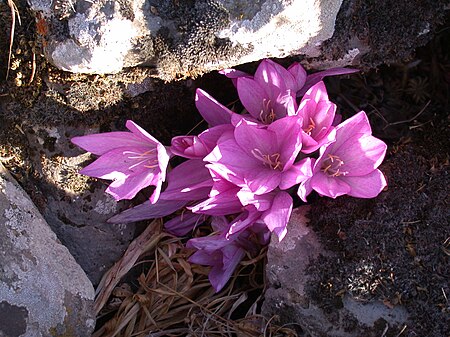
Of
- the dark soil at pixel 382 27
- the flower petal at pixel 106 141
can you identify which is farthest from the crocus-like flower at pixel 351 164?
the flower petal at pixel 106 141

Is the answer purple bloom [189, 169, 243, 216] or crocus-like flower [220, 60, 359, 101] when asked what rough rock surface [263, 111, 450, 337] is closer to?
purple bloom [189, 169, 243, 216]

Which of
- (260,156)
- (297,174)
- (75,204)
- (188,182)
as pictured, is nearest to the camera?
(297,174)

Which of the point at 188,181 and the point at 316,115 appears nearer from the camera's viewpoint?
the point at 316,115

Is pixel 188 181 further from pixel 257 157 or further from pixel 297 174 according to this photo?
pixel 297 174

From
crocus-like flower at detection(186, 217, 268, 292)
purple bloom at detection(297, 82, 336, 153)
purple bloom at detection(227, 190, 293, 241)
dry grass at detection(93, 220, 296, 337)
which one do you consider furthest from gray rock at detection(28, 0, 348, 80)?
dry grass at detection(93, 220, 296, 337)

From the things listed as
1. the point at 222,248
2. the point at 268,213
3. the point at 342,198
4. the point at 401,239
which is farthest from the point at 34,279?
the point at 401,239

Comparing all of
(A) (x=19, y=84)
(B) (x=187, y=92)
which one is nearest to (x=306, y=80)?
(B) (x=187, y=92)

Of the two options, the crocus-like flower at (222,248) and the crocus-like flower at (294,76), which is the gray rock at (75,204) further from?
the crocus-like flower at (294,76)
